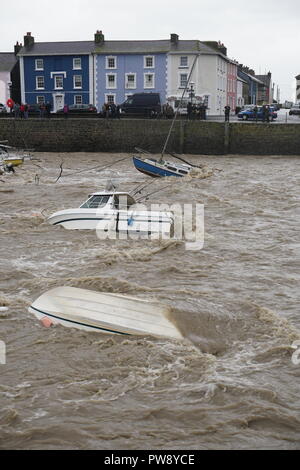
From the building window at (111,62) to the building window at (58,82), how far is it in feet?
12.7

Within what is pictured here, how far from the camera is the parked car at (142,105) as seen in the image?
131 ft

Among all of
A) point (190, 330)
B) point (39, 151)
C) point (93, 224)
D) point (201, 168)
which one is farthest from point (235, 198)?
point (39, 151)

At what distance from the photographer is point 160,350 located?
8.94 metres

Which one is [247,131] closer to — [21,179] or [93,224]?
[21,179]

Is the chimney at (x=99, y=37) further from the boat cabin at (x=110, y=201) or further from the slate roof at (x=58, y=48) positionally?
the boat cabin at (x=110, y=201)

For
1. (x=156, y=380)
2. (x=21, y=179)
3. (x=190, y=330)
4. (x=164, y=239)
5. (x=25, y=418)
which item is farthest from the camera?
(x=21, y=179)

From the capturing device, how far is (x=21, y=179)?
87.1ft

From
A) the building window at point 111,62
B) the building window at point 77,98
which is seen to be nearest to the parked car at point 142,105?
the building window at point 111,62

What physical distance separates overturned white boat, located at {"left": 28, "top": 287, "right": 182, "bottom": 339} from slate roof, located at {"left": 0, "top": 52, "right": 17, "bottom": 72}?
147 feet

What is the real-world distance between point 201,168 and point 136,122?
970 cm

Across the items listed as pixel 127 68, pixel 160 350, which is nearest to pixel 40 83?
pixel 127 68

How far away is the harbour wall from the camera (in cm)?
3656
